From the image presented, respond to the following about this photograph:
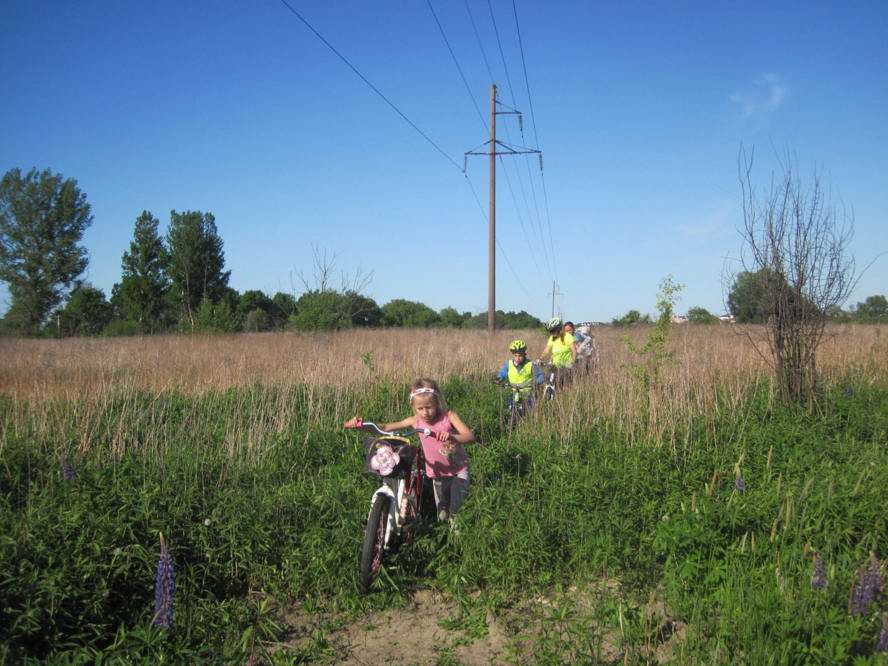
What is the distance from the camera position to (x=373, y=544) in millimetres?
Answer: 3615

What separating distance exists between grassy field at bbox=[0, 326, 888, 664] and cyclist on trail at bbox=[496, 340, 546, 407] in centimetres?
68

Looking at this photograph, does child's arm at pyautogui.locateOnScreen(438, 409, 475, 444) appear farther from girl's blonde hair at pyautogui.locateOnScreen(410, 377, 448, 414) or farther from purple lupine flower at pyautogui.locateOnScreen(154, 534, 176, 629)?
purple lupine flower at pyautogui.locateOnScreen(154, 534, 176, 629)

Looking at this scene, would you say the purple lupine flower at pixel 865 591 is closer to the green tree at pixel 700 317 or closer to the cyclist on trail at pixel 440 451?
the cyclist on trail at pixel 440 451

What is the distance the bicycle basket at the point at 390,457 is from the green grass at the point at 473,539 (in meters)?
0.55

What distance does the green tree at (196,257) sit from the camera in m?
42.8

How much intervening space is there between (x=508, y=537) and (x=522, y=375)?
349 centimetres

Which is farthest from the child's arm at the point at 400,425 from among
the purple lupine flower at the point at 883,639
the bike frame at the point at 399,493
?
the purple lupine flower at the point at 883,639

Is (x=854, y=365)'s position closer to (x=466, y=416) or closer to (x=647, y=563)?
(x=466, y=416)

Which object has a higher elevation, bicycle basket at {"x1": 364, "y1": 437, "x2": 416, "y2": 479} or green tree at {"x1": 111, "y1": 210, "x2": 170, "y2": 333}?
green tree at {"x1": 111, "y1": 210, "x2": 170, "y2": 333}

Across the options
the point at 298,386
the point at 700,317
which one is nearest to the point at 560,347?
the point at 298,386

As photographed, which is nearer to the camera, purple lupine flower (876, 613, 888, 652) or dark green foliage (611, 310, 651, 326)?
purple lupine flower (876, 613, 888, 652)

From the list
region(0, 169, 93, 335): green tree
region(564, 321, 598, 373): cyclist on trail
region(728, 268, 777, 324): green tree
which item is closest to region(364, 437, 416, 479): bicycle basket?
region(728, 268, 777, 324): green tree

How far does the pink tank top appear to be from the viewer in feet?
14.3

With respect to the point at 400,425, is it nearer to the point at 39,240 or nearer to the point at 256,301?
the point at 39,240
